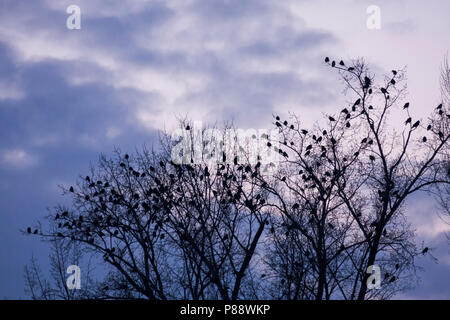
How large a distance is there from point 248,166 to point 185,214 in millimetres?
2563

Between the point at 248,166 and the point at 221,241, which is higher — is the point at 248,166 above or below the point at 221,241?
above

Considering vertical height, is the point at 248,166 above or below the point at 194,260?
above
